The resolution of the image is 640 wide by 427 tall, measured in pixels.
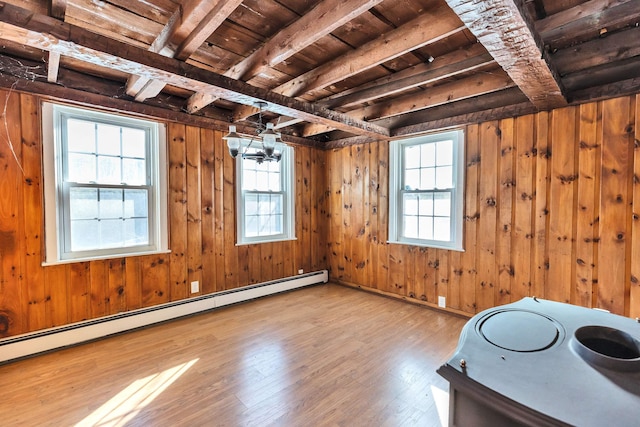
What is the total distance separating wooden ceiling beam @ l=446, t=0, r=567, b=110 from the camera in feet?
4.46

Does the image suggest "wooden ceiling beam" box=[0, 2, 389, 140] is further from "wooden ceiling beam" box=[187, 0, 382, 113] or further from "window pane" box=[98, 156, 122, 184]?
"window pane" box=[98, 156, 122, 184]

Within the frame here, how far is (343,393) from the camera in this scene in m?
2.10

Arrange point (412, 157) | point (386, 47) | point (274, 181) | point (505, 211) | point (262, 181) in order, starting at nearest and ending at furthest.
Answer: point (386, 47), point (505, 211), point (412, 157), point (262, 181), point (274, 181)

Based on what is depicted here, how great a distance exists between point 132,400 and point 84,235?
175cm

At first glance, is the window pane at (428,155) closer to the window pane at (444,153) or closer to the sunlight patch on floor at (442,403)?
the window pane at (444,153)

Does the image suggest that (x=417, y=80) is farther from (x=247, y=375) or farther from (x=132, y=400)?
(x=132, y=400)

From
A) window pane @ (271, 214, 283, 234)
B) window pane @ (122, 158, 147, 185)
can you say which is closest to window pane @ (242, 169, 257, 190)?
window pane @ (271, 214, 283, 234)

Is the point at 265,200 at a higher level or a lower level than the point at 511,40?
lower

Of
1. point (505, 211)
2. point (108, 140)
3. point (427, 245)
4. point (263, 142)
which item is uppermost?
point (108, 140)

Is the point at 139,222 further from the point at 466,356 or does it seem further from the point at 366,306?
the point at 466,356

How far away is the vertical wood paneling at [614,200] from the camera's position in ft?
8.04

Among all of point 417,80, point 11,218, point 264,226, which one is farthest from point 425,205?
point 11,218

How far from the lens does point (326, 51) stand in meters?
2.42

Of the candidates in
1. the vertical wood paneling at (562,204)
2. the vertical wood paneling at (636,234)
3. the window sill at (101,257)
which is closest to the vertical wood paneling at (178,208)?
the window sill at (101,257)
